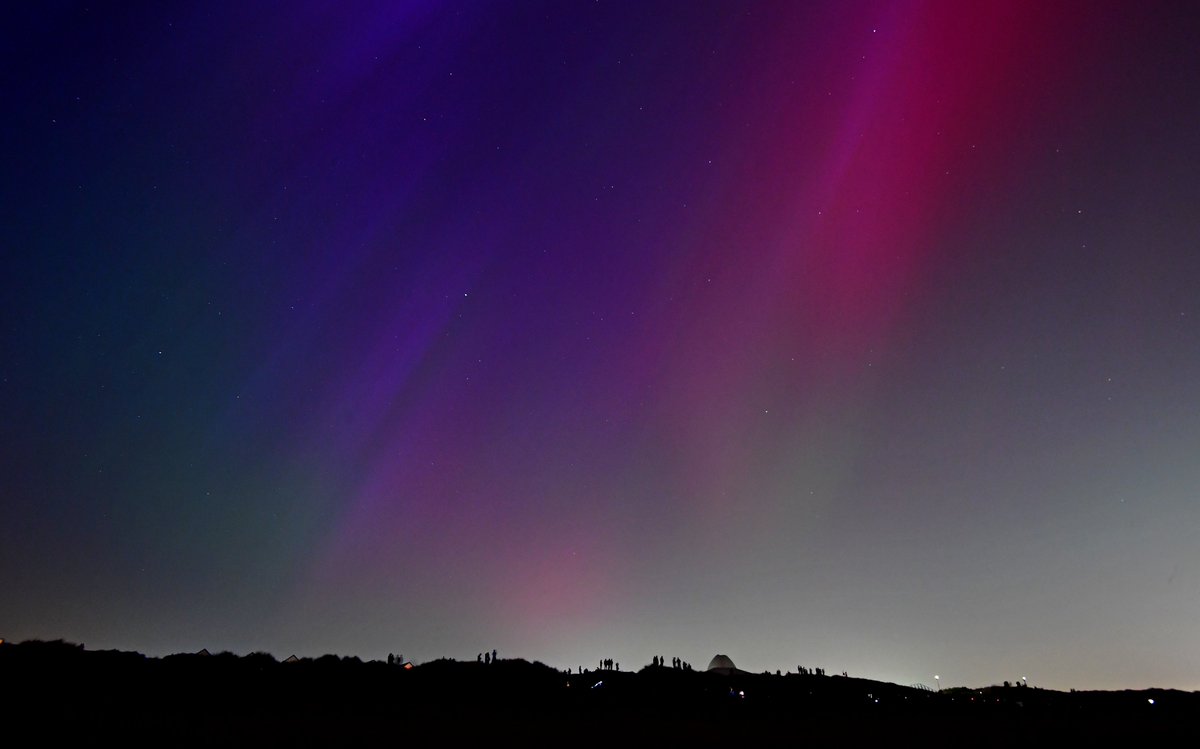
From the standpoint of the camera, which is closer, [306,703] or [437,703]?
[306,703]

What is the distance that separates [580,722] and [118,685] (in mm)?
29220

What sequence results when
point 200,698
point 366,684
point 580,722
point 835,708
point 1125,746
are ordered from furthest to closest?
point 835,708, point 366,684, point 200,698, point 580,722, point 1125,746

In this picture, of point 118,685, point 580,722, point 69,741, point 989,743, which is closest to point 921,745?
point 989,743

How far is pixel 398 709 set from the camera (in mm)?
41344

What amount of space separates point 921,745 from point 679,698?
29.8 meters

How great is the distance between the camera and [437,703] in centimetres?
4691

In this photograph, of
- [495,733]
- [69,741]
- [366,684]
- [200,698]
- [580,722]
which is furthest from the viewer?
[366,684]

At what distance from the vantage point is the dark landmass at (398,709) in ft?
89.4

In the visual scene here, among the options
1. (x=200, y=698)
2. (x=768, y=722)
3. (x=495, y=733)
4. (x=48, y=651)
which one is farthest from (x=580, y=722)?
(x=48, y=651)

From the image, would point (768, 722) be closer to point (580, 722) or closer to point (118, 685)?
point (580, 722)

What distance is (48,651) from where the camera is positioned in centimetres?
4925

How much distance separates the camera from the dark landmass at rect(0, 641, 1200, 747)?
27.2m

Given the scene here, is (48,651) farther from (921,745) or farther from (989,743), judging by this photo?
(989,743)

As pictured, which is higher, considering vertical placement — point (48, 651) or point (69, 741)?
point (48, 651)
